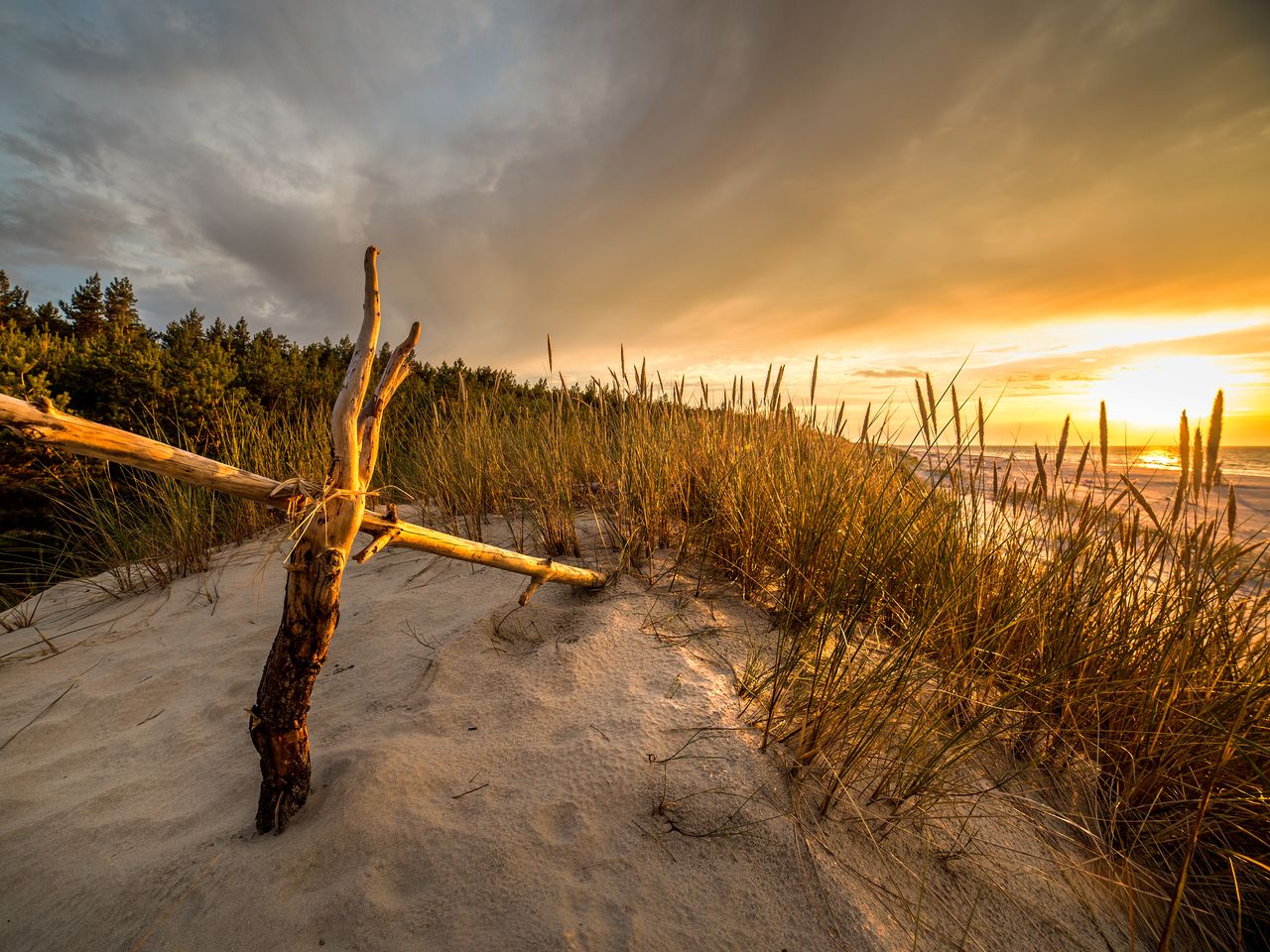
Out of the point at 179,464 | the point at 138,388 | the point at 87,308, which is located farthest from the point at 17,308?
the point at 179,464

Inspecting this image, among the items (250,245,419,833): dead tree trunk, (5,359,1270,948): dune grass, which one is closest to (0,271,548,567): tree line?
(5,359,1270,948): dune grass

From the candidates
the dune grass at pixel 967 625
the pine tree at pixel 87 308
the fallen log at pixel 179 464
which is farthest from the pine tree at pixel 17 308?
the fallen log at pixel 179 464

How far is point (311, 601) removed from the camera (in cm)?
151

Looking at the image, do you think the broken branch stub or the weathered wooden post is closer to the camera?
the weathered wooden post

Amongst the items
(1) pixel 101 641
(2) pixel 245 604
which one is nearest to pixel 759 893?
(2) pixel 245 604

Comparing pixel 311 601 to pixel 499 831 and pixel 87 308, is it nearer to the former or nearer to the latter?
pixel 499 831

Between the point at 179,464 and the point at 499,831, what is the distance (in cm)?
134

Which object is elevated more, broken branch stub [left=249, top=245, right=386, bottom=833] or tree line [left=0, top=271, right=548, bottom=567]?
tree line [left=0, top=271, right=548, bottom=567]

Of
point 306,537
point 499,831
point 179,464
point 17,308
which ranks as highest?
point 17,308

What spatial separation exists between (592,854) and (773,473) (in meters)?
2.15

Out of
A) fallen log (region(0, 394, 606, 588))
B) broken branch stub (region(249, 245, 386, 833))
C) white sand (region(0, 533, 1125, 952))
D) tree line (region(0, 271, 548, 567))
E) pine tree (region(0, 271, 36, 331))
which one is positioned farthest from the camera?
pine tree (region(0, 271, 36, 331))

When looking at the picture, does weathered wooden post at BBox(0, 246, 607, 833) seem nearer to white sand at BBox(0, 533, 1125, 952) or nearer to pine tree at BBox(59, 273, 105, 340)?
white sand at BBox(0, 533, 1125, 952)

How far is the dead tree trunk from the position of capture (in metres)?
1.50

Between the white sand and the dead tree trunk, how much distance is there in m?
0.17
